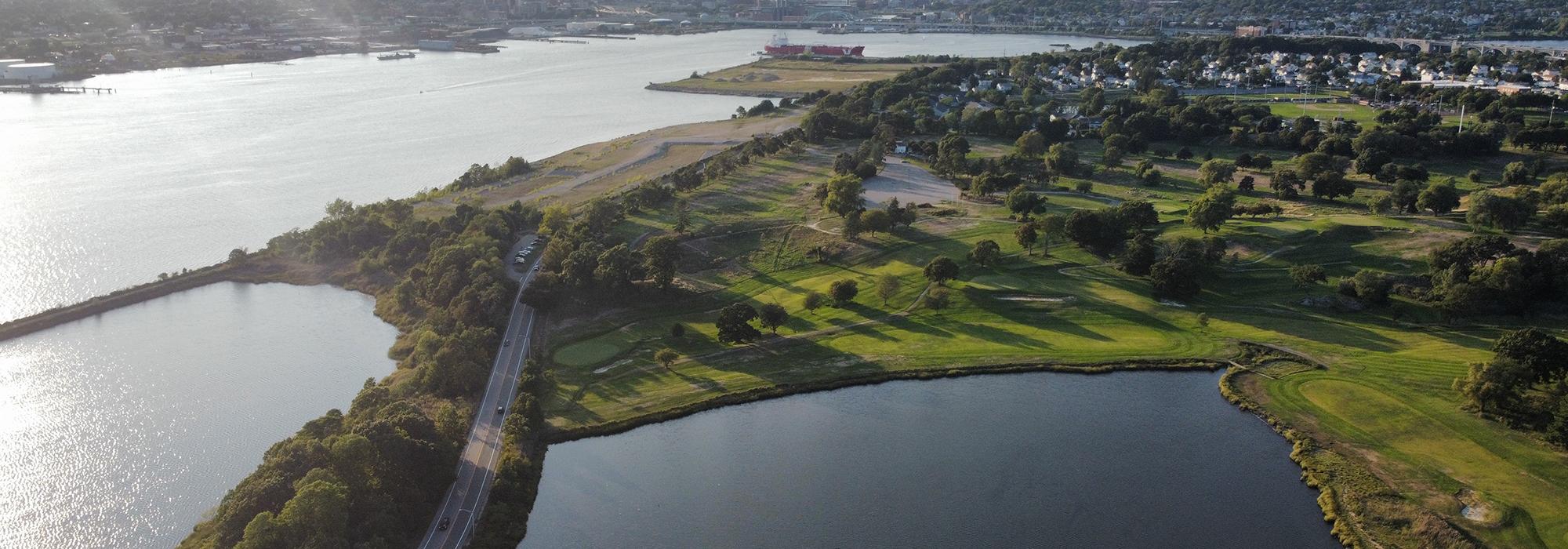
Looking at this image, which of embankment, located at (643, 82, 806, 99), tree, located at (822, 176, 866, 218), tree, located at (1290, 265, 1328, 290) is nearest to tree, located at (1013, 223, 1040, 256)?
tree, located at (822, 176, 866, 218)

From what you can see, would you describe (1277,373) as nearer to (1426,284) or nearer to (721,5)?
(1426,284)

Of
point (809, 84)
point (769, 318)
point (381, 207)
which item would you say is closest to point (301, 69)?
point (809, 84)

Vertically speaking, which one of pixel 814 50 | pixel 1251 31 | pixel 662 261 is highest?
pixel 1251 31

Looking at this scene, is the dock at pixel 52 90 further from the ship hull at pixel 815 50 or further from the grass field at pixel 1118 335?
the grass field at pixel 1118 335

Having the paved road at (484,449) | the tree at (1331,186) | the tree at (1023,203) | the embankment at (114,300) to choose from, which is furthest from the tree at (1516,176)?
the embankment at (114,300)

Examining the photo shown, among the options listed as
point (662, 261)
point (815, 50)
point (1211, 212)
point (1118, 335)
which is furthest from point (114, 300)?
point (815, 50)

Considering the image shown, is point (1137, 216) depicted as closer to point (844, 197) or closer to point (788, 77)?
point (844, 197)
